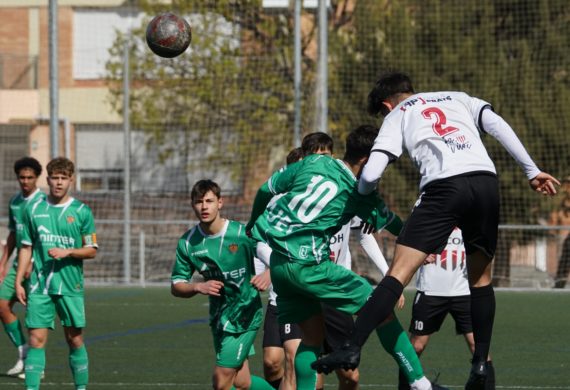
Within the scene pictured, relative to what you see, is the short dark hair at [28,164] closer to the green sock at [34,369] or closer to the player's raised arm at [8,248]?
the player's raised arm at [8,248]

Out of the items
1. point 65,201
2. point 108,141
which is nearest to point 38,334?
point 65,201

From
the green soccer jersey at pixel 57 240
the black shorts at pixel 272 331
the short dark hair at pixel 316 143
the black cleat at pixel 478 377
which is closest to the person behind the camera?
the black cleat at pixel 478 377

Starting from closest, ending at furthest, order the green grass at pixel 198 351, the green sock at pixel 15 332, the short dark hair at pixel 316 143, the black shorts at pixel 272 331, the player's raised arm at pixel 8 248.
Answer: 1. the short dark hair at pixel 316 143
2. the black shorts at pixel 272 331
3. the green grass at pixel 198 351
4. the green sock at pixel 15 332
5. the player's raised arm at pixel 8 248

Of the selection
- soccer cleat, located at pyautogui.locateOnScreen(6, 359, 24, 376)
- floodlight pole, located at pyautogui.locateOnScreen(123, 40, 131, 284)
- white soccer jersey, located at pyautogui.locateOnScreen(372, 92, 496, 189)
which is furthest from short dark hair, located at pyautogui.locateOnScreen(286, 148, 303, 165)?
floodlight pole, located at pyautogui.locateOnScreen(123, 40, 131, 284)

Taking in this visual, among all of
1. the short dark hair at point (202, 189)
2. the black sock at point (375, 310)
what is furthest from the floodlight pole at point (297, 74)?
the black sock at point (375, 310)

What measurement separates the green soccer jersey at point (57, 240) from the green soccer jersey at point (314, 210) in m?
2.68

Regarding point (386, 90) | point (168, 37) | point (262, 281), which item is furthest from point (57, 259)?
point (386, 90)

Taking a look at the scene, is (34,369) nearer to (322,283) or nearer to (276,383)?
(276,383)

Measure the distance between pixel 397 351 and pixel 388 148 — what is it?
1.13 meters

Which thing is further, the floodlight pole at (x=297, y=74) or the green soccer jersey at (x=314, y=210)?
the floodlight pole at (x=297, y=74)

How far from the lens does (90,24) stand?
26156 mm

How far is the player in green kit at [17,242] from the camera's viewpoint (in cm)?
1024

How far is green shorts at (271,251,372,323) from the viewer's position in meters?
6.36

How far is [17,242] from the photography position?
1055cm
